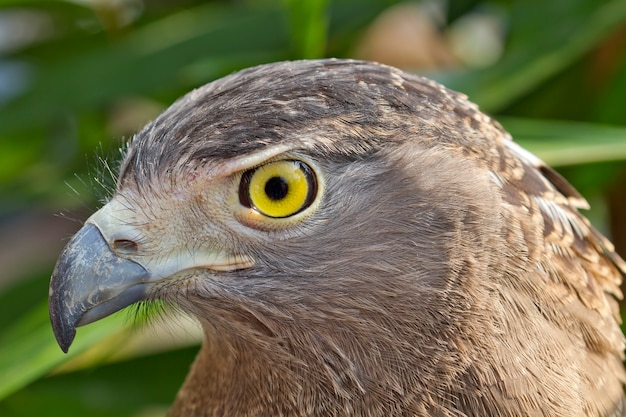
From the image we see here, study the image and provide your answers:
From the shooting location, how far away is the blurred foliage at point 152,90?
1968mm

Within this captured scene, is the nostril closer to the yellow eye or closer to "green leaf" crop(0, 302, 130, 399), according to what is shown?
the yellow eye

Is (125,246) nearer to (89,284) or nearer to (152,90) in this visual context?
(89,284)

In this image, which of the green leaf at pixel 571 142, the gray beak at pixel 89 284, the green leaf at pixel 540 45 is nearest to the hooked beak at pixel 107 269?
the gray beak at pixel 89 284

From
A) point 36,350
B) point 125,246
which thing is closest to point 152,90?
point 36,350

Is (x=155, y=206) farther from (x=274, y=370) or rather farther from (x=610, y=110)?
(x=610, y=110)

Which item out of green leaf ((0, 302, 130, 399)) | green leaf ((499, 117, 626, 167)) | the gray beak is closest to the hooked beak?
the gray beak

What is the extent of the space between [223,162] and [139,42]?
1394mm

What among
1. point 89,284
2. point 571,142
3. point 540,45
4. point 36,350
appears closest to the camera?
point 89,284

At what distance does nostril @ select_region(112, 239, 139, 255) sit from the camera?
139cm

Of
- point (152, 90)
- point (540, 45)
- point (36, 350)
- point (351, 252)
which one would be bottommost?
point (36, 350)

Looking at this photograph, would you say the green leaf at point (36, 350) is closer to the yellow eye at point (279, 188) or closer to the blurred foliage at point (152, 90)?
the blurred foliage at point (152, 90)

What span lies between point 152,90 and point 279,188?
1.22 m

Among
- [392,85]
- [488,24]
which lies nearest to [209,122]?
[392,85]

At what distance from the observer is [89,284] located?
136 cm
